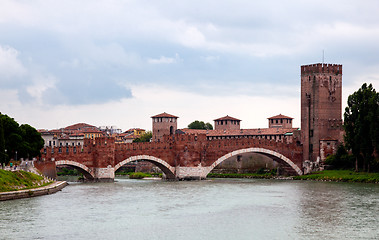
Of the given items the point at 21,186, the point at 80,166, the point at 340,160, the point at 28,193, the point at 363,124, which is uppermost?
the point at 363,124

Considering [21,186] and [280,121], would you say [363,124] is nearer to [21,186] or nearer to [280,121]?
[21,186]

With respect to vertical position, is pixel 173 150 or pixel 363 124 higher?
pixel 363 124

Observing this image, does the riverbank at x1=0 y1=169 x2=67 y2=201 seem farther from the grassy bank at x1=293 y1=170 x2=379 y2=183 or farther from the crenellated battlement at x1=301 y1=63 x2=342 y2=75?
the crenellated battlement at x1=301 y1=63 x2=342 y2=75

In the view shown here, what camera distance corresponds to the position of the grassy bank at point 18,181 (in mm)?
29572

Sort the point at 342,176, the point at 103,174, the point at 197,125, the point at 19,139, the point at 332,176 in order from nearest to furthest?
the point at 19,139, the point at 103,174, the point at 342,176, the point at 332,176, the point at 197,125

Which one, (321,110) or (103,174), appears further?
(321,110)

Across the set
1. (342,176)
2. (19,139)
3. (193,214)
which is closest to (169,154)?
(19,139)

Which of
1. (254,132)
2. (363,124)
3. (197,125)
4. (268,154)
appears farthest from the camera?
(197,125)

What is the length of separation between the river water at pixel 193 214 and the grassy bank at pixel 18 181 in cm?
107

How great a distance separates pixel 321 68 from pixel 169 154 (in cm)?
1342

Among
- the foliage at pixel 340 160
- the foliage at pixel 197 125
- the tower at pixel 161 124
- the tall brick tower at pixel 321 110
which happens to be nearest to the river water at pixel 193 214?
the foliage at pixel 340 160

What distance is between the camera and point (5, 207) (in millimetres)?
26328

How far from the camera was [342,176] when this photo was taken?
1772 inches

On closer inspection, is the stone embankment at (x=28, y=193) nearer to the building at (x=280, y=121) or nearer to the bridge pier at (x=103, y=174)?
the bridge pier at (x=103, y=174)
